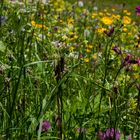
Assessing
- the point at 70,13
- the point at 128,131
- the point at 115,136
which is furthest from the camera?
the point at 70,13

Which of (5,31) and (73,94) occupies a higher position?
(5,31)

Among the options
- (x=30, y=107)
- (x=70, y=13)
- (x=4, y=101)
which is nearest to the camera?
(x=4, y=101)

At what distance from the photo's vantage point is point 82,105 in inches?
150

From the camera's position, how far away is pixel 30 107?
3.44m

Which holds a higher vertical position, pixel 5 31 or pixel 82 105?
pixel 5 31

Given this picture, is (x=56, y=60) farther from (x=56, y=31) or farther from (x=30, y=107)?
(x=56, y=31)

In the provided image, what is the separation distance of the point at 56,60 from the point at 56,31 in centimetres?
457

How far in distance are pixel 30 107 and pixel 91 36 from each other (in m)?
4.51

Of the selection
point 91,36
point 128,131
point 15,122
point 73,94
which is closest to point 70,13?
point 91,36

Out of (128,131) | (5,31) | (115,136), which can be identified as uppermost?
(5,31)

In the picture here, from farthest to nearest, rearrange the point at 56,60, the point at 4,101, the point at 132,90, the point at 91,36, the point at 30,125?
the point at 91,36 → the point at 132,90 → the point at 4,101 → the point at 30,125 → the point at 56,60

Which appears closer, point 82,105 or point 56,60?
point 56,60

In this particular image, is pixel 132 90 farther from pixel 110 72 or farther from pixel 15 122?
pixel 15 122

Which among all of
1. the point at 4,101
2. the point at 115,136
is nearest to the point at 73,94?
the point at 4,101
